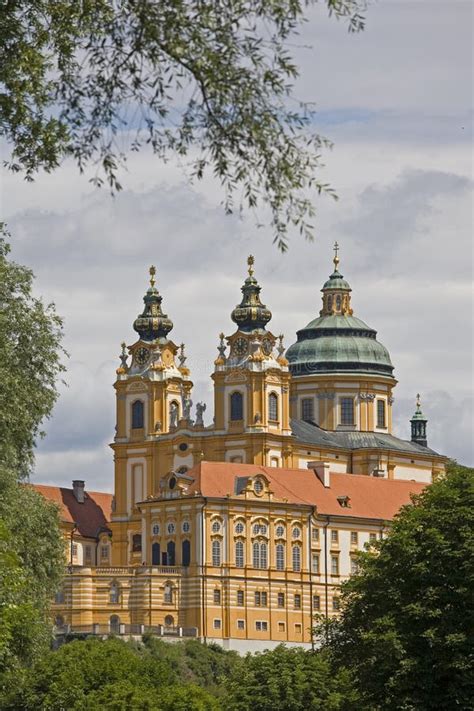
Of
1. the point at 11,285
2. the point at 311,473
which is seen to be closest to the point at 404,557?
the point at 11,285


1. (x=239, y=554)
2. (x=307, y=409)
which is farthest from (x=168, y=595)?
(x=307, y=409)

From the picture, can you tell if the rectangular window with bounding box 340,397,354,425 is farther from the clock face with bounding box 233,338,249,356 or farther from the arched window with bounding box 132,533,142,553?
the arched window with bounding box 132,533,142,553

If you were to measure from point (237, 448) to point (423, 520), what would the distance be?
109m

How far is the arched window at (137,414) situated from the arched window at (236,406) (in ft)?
29.7

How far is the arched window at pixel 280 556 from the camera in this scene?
159250mm

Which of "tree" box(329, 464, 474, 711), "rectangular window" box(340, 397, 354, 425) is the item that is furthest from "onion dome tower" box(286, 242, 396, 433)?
"tree" box(329, 464, 474, 711)

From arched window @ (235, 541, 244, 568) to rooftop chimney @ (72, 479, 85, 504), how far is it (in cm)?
2830

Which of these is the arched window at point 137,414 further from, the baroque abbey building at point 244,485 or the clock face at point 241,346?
the clock face at point 241,346

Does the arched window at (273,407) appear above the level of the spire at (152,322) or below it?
below

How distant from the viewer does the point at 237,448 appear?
6791 inches

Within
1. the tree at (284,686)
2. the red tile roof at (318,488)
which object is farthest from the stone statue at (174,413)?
the tree at (284,686)

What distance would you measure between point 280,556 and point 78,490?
1185 inches

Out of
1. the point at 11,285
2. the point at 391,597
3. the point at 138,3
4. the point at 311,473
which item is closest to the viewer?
the point at 138,3

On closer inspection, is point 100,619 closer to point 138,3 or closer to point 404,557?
point 404,557
